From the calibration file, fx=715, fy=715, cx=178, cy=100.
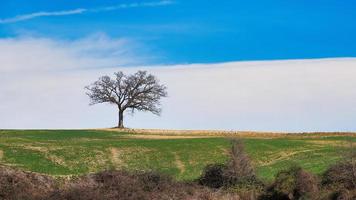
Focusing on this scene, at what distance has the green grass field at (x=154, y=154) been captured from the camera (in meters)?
54.7

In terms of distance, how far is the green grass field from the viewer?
5466 centimetres

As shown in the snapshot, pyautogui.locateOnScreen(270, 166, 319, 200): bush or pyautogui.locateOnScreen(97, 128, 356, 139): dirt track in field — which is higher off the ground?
pyautogui.locateOnScreen(97, 128, 356, 139): dirt track in field

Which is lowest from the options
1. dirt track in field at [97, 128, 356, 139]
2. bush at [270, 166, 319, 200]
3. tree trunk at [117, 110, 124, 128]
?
bush at [270, 166, 319, 200]

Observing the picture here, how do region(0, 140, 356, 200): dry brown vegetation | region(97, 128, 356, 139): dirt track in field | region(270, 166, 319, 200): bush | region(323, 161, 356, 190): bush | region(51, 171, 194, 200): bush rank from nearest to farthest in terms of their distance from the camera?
region(51, 171, 194, 200): bush → region(0, 140, 356, 200): dry brown vegetation → region(323, 161, 356, 190): bush → region(270, 166, 319, 200): bush → region(97, 128, 356, 139): dirt track in field

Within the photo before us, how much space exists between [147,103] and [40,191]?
75.9m

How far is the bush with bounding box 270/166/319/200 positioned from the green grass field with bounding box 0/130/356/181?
1429 cm

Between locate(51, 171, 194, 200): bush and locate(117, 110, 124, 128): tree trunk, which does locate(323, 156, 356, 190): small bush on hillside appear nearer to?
locate(51, 171, 194, 200): bush

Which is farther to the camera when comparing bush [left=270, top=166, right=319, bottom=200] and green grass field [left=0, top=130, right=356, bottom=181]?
green grass field [left=0, top=130, right=356, bottom=181]

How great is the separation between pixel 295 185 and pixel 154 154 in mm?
30224

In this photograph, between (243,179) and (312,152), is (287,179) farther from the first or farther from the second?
(312,152)

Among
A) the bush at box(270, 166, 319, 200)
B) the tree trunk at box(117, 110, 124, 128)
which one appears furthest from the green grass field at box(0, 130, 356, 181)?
the tree trunk at box(117, 110, 124, 128)

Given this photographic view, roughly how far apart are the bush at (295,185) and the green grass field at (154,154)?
14286 millimetres

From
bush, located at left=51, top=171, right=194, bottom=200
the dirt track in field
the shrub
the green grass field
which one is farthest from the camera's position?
the dirt track in field

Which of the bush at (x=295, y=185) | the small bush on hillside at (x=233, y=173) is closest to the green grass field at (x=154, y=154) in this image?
the small bush on hillside at (x=233, y=173)
